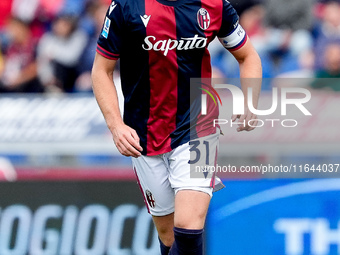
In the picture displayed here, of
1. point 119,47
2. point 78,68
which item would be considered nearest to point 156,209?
point 119,47

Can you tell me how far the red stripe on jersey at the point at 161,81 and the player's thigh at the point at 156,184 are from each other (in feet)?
0.27

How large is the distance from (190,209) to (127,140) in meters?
0.53

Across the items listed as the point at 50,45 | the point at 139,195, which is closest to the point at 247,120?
the point at 139,195

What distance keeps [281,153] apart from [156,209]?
185cm

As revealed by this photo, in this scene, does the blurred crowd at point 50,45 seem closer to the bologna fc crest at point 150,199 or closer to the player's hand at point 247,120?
the bologna fc crest at point 150,199

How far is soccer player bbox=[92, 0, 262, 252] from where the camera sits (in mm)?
4059

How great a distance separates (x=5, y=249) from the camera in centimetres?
592

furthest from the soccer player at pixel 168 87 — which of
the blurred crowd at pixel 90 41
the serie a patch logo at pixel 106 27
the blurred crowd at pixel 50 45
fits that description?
the blurred crowd at pixel 50 45

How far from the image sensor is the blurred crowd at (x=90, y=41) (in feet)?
27.3

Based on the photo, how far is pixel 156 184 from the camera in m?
4.42

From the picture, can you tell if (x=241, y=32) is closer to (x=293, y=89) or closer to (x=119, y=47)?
(x=119, y=47)

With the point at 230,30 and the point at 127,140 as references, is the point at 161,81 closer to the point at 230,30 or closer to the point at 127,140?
the point at 127,140

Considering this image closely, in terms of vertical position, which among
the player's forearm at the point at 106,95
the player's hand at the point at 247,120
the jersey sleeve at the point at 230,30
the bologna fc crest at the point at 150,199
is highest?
the jersey sleeve at the point at 230,30

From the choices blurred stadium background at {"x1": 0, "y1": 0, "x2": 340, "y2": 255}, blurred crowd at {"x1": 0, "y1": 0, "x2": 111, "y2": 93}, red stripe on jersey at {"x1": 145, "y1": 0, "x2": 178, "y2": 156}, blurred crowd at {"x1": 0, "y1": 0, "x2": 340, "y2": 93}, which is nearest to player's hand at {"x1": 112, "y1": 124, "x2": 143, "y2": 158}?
red stripe on jersey at {"x1": 145, "y1": 0, "x2": 178, "y2": 156}
